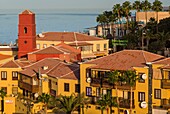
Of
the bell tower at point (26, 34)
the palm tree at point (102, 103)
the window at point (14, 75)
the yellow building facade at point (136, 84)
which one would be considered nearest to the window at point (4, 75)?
the window at point (14, 75)

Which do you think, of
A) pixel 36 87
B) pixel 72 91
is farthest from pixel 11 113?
pixel 72 91

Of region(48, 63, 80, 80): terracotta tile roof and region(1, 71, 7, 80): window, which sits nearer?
region(48, 63, 80, 80): terracotta tile roof

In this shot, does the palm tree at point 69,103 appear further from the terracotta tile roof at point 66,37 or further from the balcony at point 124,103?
the terracotta tile roof at point 66,37

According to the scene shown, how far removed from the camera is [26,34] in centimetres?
6084

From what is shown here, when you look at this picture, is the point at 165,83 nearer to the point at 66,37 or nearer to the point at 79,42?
the point at 79,42

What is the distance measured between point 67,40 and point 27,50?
50.3 ft

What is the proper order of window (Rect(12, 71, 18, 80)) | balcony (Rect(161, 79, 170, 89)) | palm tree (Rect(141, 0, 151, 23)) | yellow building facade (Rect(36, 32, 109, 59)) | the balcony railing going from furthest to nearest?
palm tree (Rect(141, 0, 151, 23)) → yellow building facade (Rect(36, 32, 109, 59)) → window (Rect(12, 71, 18, 80)) → the balcony railing → balcony (Rect(161, 79, 170, 89))

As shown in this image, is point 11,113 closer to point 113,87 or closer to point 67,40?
point 113,87

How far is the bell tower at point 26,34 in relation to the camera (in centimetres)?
6012

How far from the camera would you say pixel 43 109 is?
4234 cm

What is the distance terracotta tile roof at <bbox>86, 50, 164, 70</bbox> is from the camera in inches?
1564

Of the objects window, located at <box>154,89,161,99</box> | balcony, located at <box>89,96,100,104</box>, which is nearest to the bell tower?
balcony, located at <box>89,96,100,104</box>

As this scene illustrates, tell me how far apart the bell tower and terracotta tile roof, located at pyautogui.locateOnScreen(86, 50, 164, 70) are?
19.5 m

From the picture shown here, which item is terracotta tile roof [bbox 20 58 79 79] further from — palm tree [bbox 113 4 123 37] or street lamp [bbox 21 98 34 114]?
palm tree [bbox 113 4 123 37]
